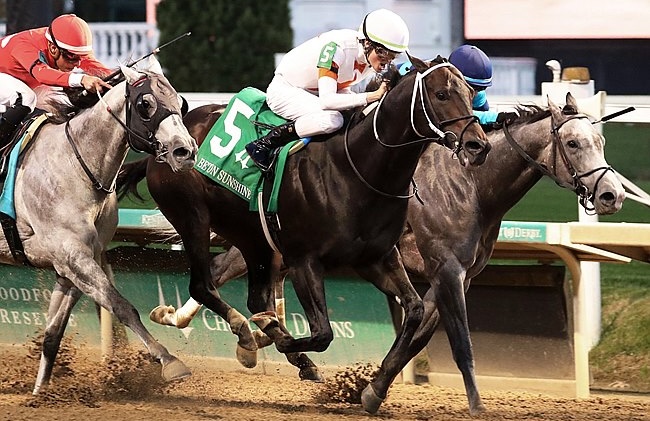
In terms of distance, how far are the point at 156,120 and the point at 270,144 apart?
600 mm

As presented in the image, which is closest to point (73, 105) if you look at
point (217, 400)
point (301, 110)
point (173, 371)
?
point (301, 110)

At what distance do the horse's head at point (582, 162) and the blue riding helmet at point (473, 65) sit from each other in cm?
36

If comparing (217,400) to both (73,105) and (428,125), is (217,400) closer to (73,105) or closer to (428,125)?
(73,105)

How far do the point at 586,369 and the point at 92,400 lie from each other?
2542 millimetres

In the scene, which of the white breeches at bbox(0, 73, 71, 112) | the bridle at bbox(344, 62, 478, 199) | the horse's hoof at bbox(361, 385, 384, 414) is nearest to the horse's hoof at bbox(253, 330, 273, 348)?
the horse's hoof at bbox(361, 385, 384, 414)

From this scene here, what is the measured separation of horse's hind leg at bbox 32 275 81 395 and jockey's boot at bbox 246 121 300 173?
3.57 ft

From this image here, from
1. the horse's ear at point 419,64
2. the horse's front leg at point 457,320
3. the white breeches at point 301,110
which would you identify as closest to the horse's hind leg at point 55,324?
the white breeches at point 301,110

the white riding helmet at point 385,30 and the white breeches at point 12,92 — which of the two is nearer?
the white riding helmet at point 385,30

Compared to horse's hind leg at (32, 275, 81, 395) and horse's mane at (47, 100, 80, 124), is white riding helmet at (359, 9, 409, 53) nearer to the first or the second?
horse's mane at (47, 100, 80, 124)

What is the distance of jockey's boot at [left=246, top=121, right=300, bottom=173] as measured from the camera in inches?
241

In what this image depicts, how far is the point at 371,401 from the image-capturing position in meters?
6.18

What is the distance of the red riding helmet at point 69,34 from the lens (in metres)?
6.21

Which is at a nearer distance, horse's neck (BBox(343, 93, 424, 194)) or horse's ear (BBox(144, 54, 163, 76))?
horse's neck (BBox(343, 93, 424, 194))

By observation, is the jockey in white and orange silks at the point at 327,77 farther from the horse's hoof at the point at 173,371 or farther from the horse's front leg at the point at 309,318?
the horse's hoof at the point at 173,371
